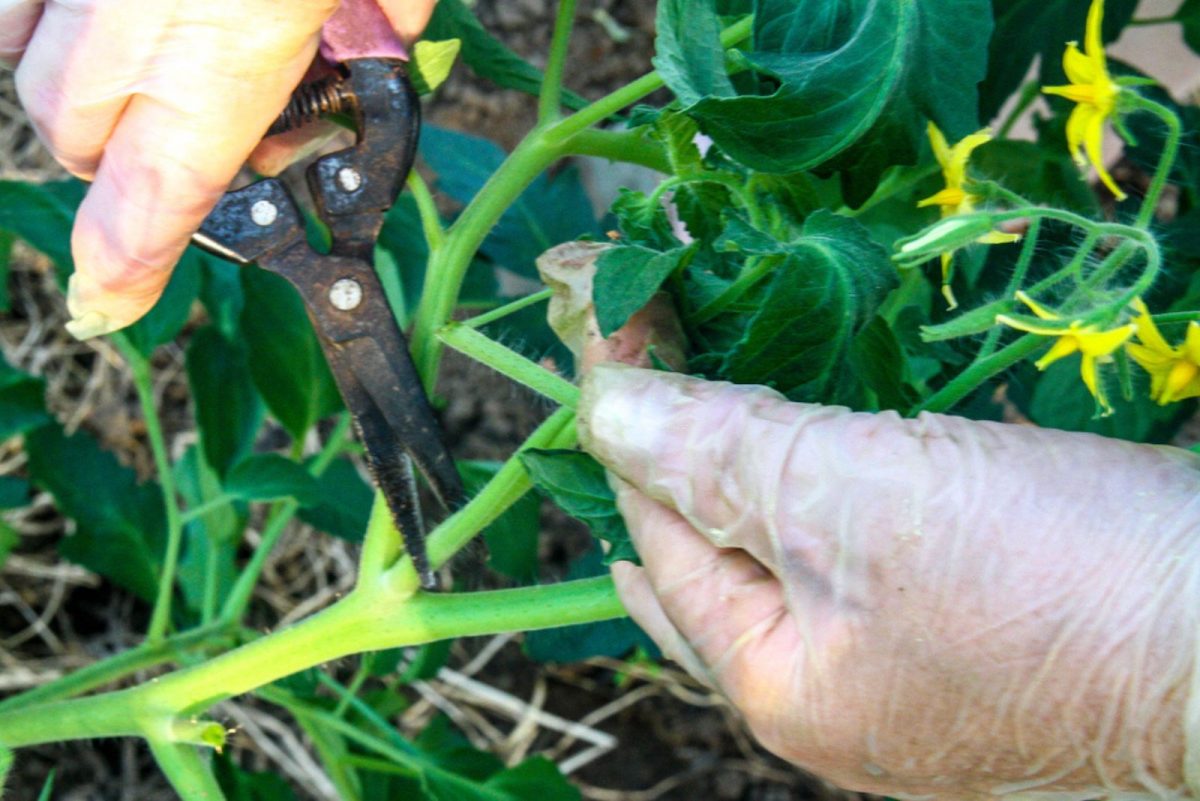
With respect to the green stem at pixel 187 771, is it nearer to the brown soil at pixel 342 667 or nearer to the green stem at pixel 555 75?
the green stem at pixel 555 75

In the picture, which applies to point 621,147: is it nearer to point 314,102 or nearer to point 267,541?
point 314,102

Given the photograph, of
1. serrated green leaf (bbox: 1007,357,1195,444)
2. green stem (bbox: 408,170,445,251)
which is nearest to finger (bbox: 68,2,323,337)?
green stem (bbox: 408,170,445,251)

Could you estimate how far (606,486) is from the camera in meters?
0.67

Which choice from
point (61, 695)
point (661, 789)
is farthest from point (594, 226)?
point (661, 789)

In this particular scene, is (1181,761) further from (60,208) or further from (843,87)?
(60,208)

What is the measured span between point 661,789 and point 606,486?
3.09ft

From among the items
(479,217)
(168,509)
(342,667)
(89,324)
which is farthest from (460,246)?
(342,667)

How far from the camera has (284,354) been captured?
1.04 meters

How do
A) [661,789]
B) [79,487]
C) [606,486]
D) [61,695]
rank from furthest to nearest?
[661,789] < [79,487] < [61,695] < [606,486]

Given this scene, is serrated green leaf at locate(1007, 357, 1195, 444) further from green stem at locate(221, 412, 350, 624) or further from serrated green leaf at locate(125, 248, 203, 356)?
serrated green leaf at locate(125, 248, 203, 356)

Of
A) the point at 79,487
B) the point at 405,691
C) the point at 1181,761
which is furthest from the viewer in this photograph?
the point at 405,691

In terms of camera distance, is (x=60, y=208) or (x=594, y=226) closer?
(x=60, y=208)

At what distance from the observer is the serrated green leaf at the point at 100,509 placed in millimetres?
1180

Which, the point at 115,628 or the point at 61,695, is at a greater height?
the point at 61,695
